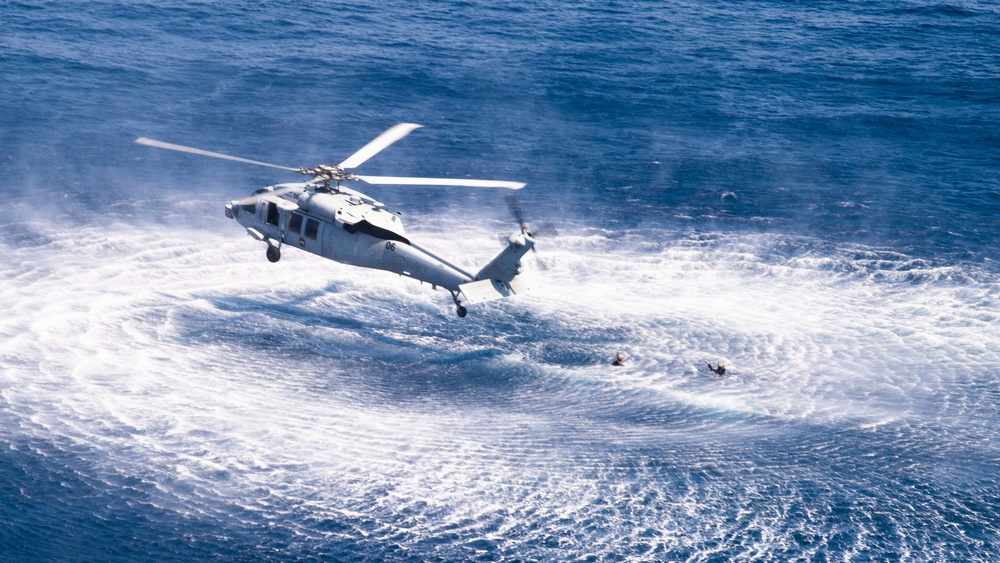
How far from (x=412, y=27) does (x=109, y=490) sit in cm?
5905

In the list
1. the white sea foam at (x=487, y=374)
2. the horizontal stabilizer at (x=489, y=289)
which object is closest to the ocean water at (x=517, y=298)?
the white sea foam at (x=487, y=374)

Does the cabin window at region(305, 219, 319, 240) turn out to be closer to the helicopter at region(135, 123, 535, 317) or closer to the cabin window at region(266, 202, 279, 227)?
the helicopter at region(135, 123, 535, 317)

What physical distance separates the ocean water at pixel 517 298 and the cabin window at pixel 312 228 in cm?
452

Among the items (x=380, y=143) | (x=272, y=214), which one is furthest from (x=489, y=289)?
(x=272, y=214)

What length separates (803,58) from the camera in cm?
8444

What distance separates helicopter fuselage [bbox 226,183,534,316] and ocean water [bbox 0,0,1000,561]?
146 inches

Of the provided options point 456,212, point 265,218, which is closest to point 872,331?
point 456,212

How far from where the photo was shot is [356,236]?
160ft

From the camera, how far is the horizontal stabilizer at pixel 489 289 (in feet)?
150

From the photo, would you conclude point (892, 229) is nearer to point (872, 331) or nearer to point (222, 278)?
point (872, 331)

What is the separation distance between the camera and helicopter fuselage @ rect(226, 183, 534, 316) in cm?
4656

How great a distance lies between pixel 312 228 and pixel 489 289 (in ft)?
32.4

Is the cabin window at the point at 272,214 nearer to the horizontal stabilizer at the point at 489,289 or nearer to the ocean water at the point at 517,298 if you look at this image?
the ocean water at the point at 517,298

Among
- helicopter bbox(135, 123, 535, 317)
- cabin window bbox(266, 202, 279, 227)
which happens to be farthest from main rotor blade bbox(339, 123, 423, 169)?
cabin window bbox(266, 202, 279, 227)
